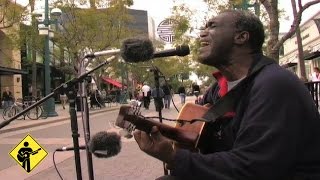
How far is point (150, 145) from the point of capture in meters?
2.12

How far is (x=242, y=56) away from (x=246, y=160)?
506 mm

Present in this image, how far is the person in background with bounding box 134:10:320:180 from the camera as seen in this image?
6.45 ft

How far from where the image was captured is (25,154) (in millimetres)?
5324

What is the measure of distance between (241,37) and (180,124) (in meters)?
0.46

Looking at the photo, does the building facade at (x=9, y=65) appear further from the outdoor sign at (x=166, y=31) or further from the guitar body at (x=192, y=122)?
the guitar body at (x=192, y=122)

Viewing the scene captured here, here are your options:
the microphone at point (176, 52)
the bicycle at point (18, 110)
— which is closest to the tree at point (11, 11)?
the bicycle at point (18, 110)

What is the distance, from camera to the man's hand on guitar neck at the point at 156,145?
209 cm

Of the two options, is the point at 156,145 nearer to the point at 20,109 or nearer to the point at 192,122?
the point at 192,122

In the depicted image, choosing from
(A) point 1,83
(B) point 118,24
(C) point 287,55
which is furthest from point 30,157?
(C) point 287,55

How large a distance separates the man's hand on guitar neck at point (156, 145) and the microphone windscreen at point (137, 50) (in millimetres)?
1052

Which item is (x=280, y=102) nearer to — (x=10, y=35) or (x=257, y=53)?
(x=257, y=53)

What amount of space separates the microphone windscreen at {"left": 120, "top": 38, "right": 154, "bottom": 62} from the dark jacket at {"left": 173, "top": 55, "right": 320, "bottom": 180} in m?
1.15

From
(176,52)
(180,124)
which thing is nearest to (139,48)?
(176,52)

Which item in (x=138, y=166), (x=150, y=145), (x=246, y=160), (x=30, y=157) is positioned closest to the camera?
(x=246, y=160)
